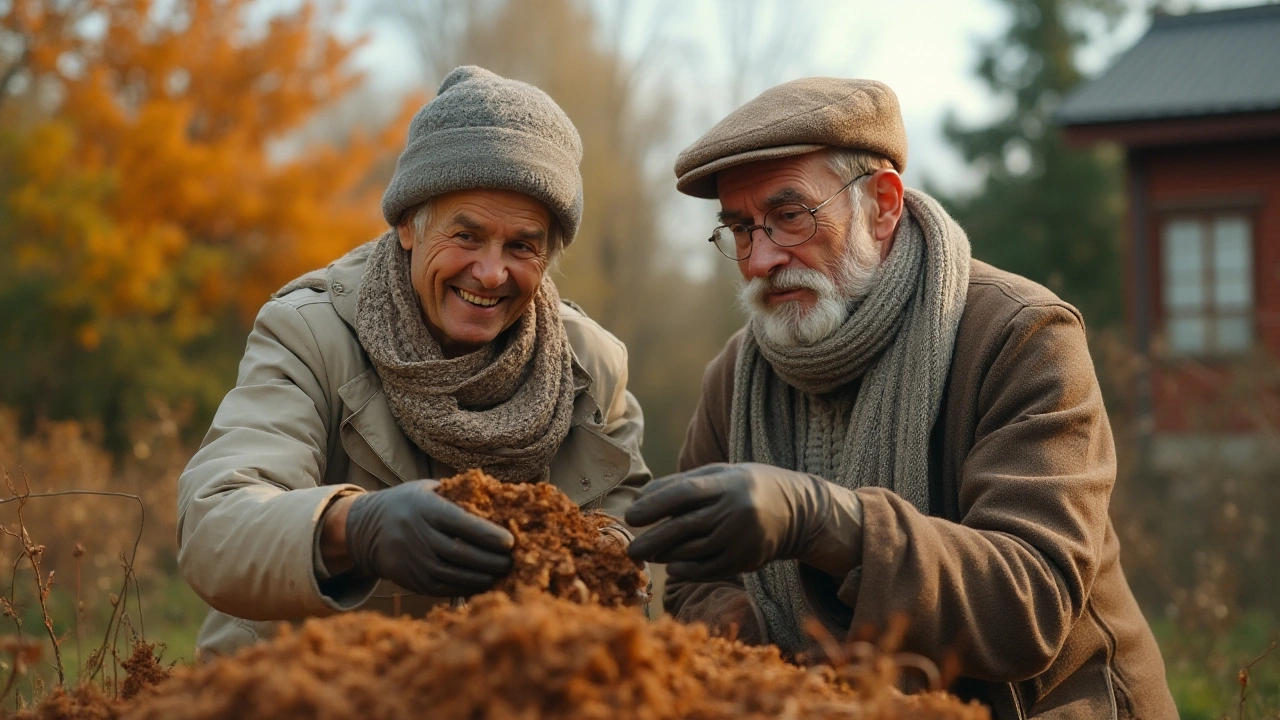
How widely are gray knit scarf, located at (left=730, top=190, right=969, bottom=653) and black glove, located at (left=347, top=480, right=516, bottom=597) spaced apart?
2.97 feet

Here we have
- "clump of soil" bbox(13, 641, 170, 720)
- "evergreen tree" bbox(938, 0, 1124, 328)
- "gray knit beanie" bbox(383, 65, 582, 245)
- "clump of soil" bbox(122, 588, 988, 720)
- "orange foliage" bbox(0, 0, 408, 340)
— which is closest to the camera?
"clump of soil" bbox(122, 588, 988, 720)

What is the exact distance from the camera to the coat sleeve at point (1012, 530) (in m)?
2.75

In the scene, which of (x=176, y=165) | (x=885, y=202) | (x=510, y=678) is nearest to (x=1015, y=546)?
(x=885, y=202)

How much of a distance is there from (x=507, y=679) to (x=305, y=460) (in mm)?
1602

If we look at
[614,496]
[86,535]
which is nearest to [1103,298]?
[86,535]

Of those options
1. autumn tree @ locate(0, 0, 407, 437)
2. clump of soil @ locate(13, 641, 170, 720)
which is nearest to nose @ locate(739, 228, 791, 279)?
clump of soil @ locate(13, 641, 170, 720)

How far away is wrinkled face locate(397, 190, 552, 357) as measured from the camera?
11.7 feet

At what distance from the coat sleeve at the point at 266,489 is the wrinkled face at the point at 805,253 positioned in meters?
1.34

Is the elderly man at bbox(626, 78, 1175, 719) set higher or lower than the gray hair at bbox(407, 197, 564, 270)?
lower

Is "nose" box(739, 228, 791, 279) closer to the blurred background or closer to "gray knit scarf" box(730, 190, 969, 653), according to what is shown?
"gray knit scarf" box(730, 190, 969, 653)

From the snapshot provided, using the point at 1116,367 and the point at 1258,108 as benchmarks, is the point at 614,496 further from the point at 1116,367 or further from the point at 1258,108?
the point at 1258,108

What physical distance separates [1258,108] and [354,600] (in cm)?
1350

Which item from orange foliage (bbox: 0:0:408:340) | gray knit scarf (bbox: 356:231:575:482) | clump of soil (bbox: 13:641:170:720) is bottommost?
clump of soil (bbox: 13:641:170:720)

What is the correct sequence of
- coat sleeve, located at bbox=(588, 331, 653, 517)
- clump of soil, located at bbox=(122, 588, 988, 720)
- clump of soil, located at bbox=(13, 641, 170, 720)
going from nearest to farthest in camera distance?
clump of soil, located at bbox=(122, 588, 988, 720)
clump of soil, located at bbox=(13, 641, 170, 720)
coat sleeve, located at bbox=(588, 331, 653, 517)
